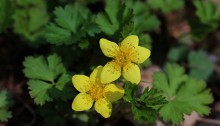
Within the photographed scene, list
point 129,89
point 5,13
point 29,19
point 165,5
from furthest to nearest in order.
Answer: point 165,5 → point 29,19 → point 5,13 → point 129,89

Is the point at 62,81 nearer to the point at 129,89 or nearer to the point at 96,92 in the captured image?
the point at 96,92

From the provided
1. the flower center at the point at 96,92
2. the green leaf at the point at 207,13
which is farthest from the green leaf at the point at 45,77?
the green leaf at the point at 207,13

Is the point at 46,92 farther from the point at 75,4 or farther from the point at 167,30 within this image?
the point at 167,30

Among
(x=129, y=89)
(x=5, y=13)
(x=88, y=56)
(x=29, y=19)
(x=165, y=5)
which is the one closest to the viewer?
(x=129, y=89)

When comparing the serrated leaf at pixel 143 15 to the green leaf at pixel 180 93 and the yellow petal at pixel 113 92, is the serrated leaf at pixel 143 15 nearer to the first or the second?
the green leaf at pixel 180 93

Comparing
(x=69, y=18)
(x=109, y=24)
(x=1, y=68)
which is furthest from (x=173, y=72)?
(x=1, y=68)

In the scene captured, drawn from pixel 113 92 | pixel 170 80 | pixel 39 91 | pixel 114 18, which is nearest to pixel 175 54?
pixel 170 80
